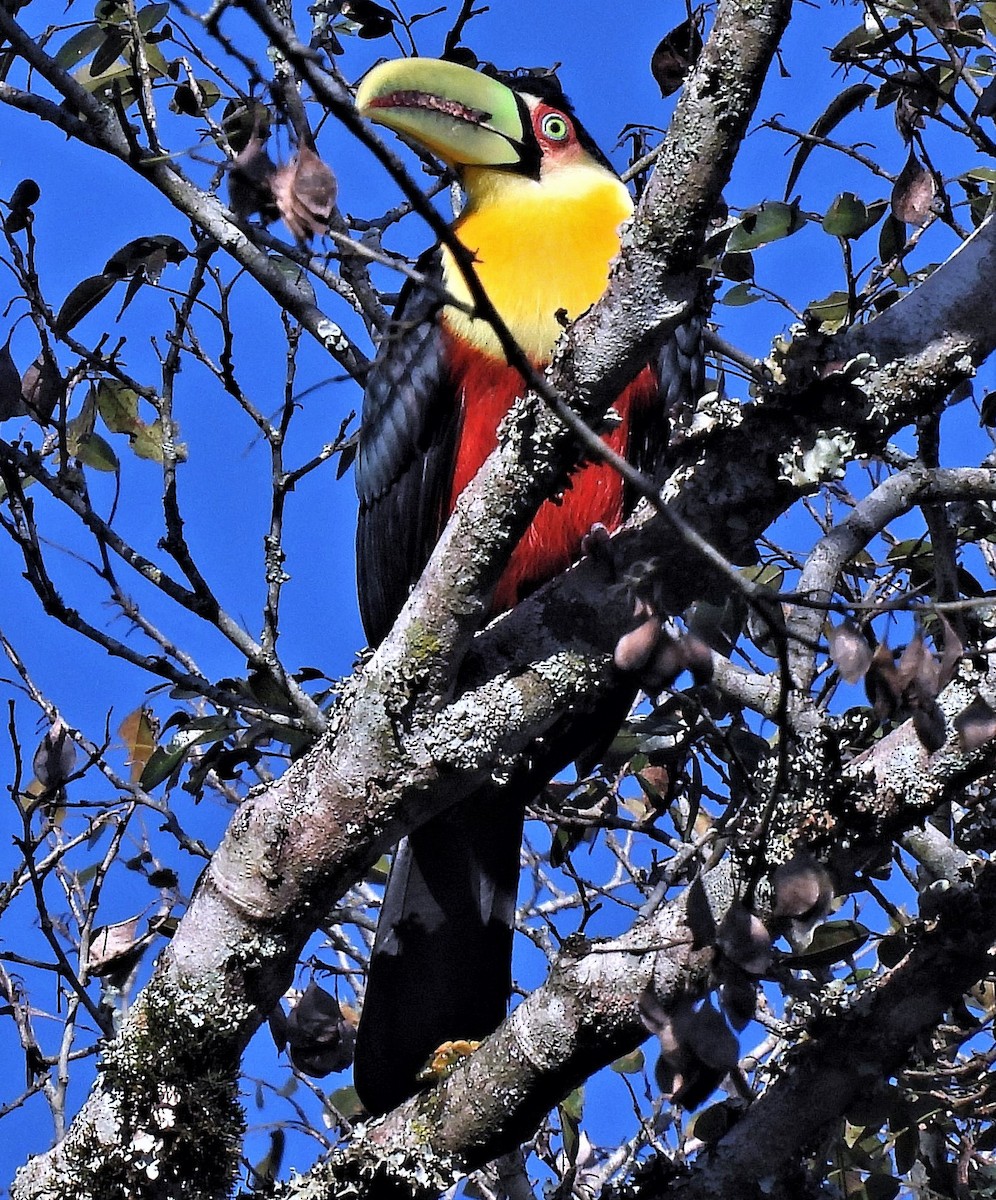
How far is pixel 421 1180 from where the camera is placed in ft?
7.96

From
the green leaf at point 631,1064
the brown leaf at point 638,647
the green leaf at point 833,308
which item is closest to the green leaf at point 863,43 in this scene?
the green leaf at point 833,308

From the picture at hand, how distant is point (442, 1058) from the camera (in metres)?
2.95

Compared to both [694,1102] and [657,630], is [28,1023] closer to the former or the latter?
[694,1102]

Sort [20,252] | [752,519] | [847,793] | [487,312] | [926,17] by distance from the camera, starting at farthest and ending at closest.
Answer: [20,252]
[926,17]
[752,519]
[847,793]
[487,312]

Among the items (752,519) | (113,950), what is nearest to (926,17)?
(752,519)

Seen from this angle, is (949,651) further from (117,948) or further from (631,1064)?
(631,1064)

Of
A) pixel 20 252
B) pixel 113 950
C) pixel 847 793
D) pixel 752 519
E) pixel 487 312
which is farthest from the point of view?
pixel 20 252

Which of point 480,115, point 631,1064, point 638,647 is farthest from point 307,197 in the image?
point 631,1064

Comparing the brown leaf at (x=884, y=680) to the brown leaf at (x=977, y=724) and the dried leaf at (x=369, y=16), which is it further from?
the dried leaf at (x=369, y=16)

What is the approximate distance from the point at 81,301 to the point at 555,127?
1.64 meters

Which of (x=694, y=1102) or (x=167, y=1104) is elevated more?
(x=167, y=1104)

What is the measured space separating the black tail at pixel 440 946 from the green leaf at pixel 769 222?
137cm

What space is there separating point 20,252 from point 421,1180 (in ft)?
7.46

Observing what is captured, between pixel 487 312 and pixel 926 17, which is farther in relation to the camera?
pixel 926 17
